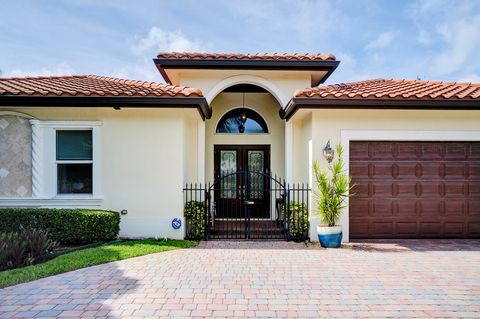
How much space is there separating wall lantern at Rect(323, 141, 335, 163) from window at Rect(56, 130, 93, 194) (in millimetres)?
6655

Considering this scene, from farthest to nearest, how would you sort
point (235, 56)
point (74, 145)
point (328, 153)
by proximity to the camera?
point (235, 56)
point (74, 145)
point (328, 153)

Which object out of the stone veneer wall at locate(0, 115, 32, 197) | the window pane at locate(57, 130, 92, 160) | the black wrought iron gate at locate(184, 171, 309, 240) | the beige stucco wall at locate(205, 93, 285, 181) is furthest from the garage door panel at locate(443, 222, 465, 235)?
the stone veneer wall at locate(0, 115, 32, 197)

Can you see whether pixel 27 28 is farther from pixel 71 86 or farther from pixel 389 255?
pixel 389 255

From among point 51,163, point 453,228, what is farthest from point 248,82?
point 453,228

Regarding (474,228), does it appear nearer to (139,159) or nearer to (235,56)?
(235,56)

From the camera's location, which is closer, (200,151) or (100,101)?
(100,101)

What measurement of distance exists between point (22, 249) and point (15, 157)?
12.1 feet

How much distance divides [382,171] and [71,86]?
9497 mm

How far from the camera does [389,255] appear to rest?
7.48 m

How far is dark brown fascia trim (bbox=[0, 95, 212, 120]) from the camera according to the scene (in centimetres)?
867

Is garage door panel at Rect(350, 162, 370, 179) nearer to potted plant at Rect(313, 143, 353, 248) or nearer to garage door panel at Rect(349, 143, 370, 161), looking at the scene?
garage door panel at Rect(349, 143, 370, 161)

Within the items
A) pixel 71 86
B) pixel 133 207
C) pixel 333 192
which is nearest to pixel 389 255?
pixel 333 192

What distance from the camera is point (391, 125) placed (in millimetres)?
9188

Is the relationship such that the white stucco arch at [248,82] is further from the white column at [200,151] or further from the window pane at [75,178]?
the window pane at [75,178]
